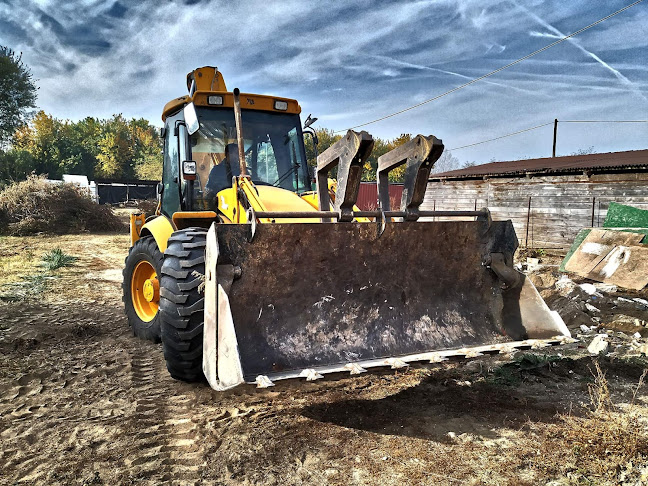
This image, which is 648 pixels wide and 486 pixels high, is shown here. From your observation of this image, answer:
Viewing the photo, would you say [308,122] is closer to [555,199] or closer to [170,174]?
[170,174]

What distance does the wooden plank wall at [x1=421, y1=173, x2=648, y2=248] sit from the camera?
1354 cm

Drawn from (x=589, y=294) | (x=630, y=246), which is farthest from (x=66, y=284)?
(x=630, y=246)

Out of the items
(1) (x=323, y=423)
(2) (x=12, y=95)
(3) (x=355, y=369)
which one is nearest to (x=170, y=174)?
(1) (x=323, y=423)

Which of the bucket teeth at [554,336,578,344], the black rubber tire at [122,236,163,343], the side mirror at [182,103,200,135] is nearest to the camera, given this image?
the bucket teeth at [554,336,578,344]

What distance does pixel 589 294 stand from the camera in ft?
25.1

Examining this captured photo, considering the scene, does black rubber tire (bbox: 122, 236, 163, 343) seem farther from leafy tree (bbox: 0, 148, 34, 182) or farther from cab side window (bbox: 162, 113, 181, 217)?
leafy tree (bbox: 0, 148, 34, 182)

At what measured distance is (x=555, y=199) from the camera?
15.1 meters

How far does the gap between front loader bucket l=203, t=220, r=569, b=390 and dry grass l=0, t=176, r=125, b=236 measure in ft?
58.1

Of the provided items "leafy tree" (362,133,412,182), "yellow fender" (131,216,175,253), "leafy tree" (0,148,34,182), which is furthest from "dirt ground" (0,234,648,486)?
"leafy tree" (362,133,412,182)

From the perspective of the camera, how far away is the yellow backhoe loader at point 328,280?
334cm

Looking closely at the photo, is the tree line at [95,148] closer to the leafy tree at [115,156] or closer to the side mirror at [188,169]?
the leafy tree at [115,156]

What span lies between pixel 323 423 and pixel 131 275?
3.22 m

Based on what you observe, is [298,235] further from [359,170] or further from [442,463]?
[442,463]

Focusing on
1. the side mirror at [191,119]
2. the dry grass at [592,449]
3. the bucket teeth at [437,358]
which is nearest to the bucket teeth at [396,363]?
the bucket teeth at [437,358]
